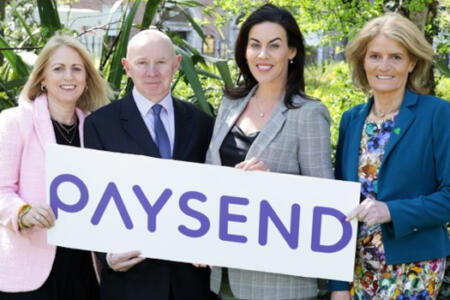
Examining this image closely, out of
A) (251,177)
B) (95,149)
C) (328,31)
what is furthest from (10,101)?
(328,31)

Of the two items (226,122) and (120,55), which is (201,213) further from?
(120,55)

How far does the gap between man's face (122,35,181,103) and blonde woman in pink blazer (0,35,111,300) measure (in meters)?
0.38

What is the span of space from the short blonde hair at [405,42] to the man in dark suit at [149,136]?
0.80 meters

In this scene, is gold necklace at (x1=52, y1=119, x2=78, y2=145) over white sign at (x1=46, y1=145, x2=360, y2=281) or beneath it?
over

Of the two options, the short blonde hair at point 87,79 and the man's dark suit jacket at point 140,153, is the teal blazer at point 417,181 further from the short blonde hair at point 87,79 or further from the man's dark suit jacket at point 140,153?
the short blonde hair at point 87,79

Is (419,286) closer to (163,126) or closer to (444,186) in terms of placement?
(444,186)

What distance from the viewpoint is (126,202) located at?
2.76 m

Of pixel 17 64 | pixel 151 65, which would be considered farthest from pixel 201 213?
pixel 17 64

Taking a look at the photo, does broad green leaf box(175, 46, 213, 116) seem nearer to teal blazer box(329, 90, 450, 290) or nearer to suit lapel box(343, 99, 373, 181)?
suit lapel box(343, 99, 373, 181)

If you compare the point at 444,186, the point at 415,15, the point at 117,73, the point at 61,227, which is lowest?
the point at 61,227

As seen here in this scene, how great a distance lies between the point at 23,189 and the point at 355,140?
4.86ft

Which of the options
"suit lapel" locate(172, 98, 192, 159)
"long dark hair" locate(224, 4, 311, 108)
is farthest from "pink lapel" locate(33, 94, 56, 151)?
"long dark hair" locate(224, 4, 311, 108)

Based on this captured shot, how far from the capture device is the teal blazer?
2545 millimetres

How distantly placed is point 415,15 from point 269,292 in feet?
11.4
